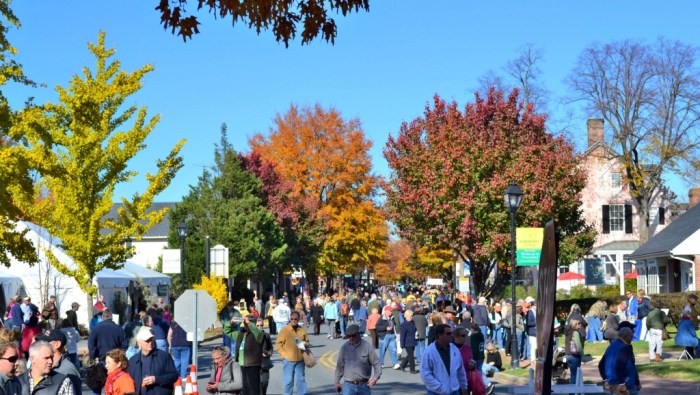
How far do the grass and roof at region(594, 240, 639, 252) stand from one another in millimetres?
41920

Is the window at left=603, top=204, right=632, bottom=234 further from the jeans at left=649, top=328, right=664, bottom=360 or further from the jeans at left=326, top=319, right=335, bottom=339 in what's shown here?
the jeans at left=649, top=328, right=664, bottom=360

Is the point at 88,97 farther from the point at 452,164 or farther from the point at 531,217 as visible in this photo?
the point at 531,217

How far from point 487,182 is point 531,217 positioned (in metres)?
2.37

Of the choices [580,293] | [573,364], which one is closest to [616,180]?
[580,293]

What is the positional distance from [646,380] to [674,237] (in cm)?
2539

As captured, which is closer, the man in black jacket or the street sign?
the street sign

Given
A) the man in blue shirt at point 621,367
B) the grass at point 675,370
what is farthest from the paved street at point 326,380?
the man in blue shirt at point 621,367

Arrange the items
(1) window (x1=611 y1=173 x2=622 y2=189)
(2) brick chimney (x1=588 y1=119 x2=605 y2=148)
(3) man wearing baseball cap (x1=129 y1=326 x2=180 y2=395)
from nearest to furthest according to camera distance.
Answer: (3) man wearing baseball cap (x1=129 y1=326 x2=180 y2=395)
(1) window (x1=611 y1=173 x2=622 y2=189)
(2) brick chimney (x1=588 y1=119 x2=605 y2=148)

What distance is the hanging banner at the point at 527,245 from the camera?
116ft

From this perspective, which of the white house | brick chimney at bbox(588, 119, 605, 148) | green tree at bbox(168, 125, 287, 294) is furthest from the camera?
brick chimney at bbox(588, 119, 605, 148)

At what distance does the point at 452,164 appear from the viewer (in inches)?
Result: 1682

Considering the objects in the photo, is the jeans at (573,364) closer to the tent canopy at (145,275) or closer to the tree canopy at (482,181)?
the tree canopy at (482,181)

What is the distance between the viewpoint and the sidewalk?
19594 millimetres

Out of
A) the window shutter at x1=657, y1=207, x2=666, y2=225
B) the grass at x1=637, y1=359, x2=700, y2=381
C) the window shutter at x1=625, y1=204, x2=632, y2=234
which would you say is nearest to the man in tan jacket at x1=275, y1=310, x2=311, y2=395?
the grass at x1=637, y1=359, x2=700, y2=381
